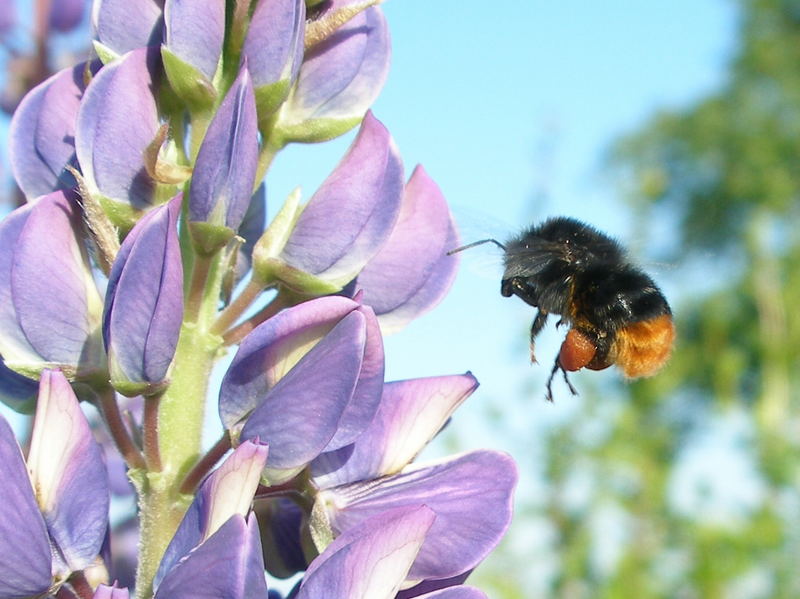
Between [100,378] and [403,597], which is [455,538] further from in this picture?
[100,378]

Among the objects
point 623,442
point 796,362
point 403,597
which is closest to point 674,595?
point 623,442

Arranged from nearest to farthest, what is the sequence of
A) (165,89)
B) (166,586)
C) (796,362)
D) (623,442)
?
(166,586)
(165,89)
(623,442)
(796,362)

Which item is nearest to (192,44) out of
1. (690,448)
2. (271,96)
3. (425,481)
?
(271,96)

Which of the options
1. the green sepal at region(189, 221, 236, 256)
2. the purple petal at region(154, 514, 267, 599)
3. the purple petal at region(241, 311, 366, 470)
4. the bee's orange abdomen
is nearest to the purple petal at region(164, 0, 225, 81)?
the green sepal at region(189, 221, 236, 256)

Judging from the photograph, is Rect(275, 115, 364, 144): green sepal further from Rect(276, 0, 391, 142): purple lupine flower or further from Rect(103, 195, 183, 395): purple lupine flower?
Rect(103, 195, 183, 395): purple lupine flower

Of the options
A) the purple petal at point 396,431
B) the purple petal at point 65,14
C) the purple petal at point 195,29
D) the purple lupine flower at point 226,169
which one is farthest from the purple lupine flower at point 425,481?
the purple petal at point 65,14

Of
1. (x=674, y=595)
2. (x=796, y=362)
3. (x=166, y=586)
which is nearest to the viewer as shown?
(x=166, y=586)
